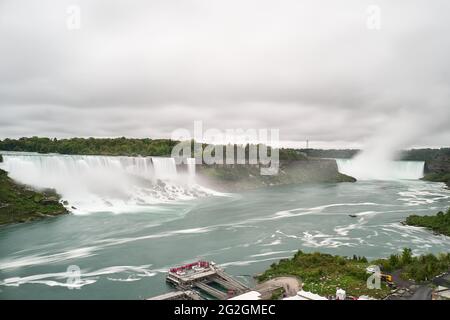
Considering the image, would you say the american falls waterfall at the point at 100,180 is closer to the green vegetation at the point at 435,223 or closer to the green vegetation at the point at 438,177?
the green vegetation at the point at 435,223

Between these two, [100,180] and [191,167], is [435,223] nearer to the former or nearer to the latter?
[100,180]

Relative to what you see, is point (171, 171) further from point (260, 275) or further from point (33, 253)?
point (260, 275)

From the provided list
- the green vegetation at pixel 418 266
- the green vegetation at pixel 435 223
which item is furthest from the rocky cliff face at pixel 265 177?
the green vegetation at pixel 418 266

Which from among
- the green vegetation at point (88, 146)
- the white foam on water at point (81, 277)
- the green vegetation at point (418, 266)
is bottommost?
the white foam on water at point (81, 277)

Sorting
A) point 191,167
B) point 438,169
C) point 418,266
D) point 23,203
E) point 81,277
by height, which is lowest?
point 81,277

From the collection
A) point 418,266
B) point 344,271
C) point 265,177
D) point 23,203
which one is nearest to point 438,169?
point 265,177

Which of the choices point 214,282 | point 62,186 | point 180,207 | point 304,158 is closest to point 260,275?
point 214,282
